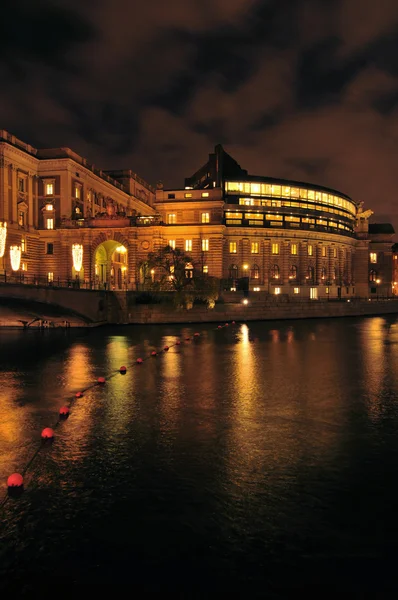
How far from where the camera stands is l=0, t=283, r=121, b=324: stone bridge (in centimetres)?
5088

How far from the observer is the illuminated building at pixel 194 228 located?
84.5 metres

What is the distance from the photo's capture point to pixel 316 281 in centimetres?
11750

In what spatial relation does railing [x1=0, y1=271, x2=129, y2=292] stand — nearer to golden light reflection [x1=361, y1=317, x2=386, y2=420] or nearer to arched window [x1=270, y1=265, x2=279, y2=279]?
golden light reflection [x1=361, y1=317, x2=386, y2=420]

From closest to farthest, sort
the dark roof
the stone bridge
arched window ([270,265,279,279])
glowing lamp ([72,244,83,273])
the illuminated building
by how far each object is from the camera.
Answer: the stone bridge < glowing lamp ([72,244,83,273]) < the illuminated building < arched window ([270,265,279,279]) < the dark roof

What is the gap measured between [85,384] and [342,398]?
12.0 m

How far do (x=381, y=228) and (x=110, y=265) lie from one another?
95.8 meters

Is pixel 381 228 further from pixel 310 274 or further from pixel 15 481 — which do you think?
pixel 15 481

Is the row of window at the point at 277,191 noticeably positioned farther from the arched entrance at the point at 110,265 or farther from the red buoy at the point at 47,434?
the red buoy at the point at 47,434

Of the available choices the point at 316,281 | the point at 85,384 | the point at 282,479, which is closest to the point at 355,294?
the point at 316,281

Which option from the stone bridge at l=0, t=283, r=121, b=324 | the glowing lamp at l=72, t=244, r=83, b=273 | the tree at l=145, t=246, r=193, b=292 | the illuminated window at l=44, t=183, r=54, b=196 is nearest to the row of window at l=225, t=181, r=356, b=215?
the illuminated window at l=44, t=183, r=54, b=196

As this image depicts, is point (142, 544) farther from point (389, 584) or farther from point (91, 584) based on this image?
point (389, 584)

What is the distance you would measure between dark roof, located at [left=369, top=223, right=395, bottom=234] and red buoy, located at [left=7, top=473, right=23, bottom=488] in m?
153

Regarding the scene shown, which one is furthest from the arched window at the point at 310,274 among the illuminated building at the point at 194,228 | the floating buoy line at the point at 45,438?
the floating buoy line at the point at 45,438

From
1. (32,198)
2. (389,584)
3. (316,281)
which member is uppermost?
(32,198)
